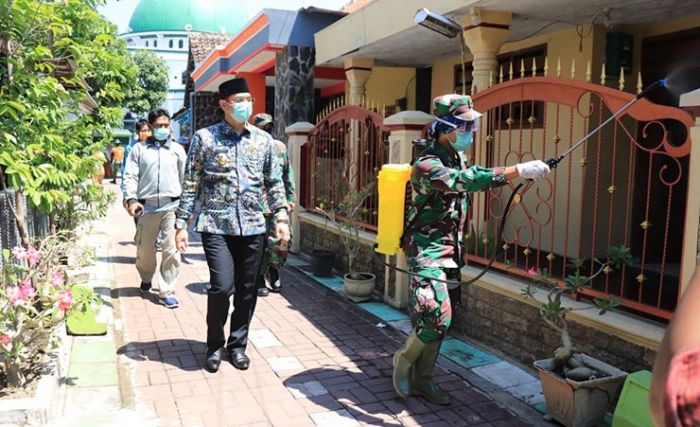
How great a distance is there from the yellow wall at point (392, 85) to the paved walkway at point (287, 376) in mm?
5453

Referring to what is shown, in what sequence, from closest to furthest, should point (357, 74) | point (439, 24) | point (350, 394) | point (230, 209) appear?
point (350, 394) < point (230, 209) < point (439, 24) < point (357, 74)

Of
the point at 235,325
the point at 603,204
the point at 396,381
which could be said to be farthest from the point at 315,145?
the point at 396,381

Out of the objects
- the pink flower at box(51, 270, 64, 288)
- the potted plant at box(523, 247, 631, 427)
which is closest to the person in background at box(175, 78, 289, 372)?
the pink flower at box(51, 270, 64, 288)

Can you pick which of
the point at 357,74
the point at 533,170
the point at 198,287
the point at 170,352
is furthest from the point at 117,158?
the point at 533,170

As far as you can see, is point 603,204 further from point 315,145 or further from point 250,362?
point 250,362

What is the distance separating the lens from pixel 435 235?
3.62 m

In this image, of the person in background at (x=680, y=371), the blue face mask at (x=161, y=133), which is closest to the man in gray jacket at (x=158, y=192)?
the blue face mask at (x=161, y=133)

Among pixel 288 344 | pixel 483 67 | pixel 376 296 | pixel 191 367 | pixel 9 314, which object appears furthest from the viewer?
pixel 376 296

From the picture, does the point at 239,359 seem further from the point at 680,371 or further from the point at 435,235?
the point at 680,371

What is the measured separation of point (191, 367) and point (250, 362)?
0.41 meters

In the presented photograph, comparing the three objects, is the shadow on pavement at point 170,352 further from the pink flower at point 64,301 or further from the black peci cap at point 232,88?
the black peci cap at point 232,88

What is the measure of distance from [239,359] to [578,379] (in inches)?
86.3

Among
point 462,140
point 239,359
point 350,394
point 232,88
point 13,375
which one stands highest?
point 232,88

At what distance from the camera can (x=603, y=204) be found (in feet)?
21.8
